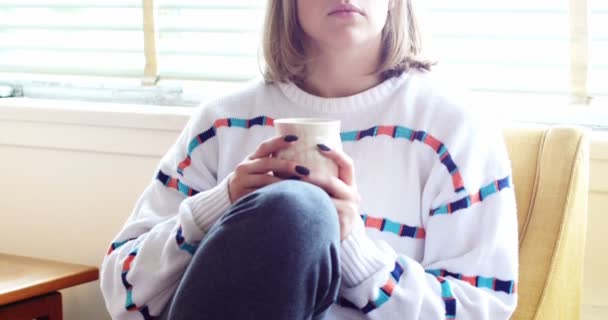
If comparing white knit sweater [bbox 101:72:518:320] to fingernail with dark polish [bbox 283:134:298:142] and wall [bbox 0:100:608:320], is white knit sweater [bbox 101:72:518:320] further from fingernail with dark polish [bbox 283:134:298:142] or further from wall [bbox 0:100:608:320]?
wall [bbox 0:100:608:320]

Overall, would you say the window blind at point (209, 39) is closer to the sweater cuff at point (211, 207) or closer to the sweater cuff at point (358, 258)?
the sweater cuff at point (211, 207)

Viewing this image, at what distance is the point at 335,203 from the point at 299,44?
1.66 ft

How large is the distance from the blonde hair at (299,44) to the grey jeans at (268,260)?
18.3 inches

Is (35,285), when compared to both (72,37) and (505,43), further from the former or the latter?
(505,43)

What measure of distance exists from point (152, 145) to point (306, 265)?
113 cm

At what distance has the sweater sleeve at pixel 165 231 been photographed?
1205 millimetres

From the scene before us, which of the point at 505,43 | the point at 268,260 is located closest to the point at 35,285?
the point at 268,260

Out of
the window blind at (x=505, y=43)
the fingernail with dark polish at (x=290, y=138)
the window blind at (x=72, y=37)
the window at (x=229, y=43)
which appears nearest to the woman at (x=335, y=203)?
the fingernail with dark polish at (x=290, y=138)

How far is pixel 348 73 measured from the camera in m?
1.43

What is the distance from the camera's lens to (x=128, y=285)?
1306 millimetres

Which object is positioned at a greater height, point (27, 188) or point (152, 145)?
point (152, 145)

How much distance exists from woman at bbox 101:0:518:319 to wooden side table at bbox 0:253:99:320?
474 mm

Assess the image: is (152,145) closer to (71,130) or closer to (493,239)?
(71,130)

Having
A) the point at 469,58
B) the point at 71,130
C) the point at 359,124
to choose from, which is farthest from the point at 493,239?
the point at 71,130
